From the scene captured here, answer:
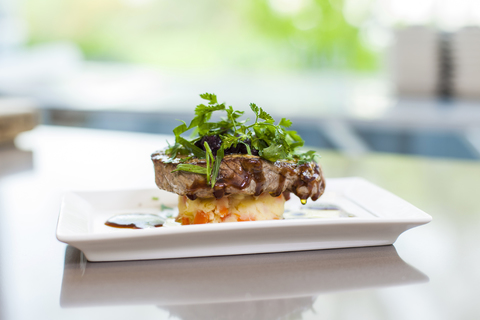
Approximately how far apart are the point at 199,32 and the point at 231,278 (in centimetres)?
883

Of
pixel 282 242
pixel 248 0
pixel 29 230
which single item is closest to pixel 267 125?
pixel 282 242

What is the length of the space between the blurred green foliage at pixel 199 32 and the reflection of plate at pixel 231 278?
784 centimetres

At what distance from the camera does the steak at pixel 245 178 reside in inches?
31.0

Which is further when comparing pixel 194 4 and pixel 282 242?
pixel 194 4

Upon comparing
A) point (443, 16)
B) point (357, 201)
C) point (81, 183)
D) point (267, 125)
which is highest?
point (443, 16)

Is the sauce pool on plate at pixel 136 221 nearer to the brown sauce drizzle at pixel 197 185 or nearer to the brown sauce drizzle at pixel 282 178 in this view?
the brown sauce drizzle at pixel 197 185

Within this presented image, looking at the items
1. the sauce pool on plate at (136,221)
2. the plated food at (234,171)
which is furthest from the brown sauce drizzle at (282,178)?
the sauce pool on plate at (136,221)

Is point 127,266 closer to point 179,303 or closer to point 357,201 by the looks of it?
point 179,303

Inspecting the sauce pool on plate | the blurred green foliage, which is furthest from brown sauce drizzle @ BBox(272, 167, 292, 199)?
the blurred green foliage

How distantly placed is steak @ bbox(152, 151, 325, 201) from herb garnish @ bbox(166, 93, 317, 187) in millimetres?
13

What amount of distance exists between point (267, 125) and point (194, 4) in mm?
8830

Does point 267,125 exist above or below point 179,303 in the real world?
above

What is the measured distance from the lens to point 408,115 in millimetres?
3178

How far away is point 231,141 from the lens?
0.82m
